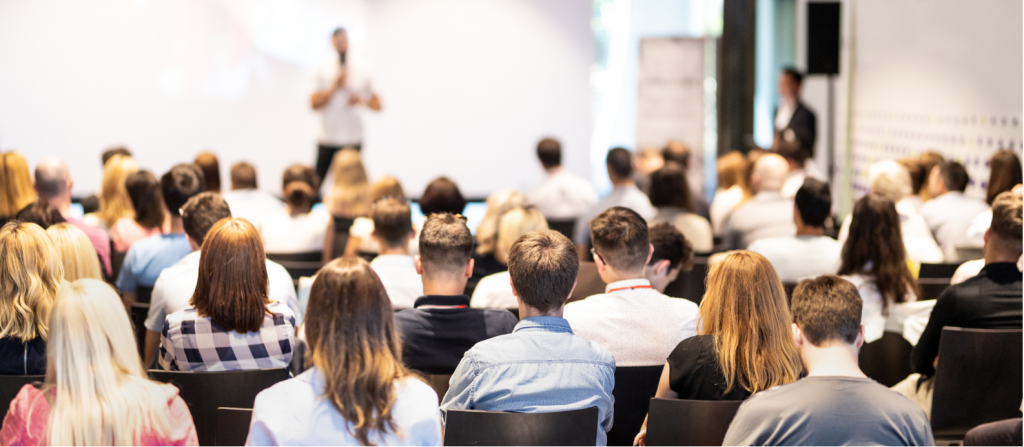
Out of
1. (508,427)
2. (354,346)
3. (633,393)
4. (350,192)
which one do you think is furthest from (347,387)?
(350,192)

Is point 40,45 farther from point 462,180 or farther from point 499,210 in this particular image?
point 499,210

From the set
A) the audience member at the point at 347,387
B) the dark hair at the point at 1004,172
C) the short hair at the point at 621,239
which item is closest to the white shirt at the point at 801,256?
the short hair at the point at 621,239

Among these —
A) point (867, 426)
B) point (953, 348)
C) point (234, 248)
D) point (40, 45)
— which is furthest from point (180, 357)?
point (40, 45)

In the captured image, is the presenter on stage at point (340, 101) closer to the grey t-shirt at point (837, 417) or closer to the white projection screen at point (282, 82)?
the white projection screen at point (282, 82)

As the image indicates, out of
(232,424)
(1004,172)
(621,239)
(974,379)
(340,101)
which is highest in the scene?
(340,101)

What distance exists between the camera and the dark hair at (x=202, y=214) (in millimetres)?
3109

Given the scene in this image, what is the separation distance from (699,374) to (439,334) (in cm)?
77

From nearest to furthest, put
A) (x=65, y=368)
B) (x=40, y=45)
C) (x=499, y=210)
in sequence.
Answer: (x=65, y=368)
(x=499, y=210)
(x=40, y=45)

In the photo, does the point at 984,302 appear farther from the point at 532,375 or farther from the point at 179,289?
the point at 179,289

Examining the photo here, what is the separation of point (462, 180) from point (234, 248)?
7.34 m

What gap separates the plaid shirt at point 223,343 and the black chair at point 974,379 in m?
2.04

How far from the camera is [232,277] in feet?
7.83

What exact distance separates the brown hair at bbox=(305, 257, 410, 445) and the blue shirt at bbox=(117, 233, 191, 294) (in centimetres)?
211

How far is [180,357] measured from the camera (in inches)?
98.2
